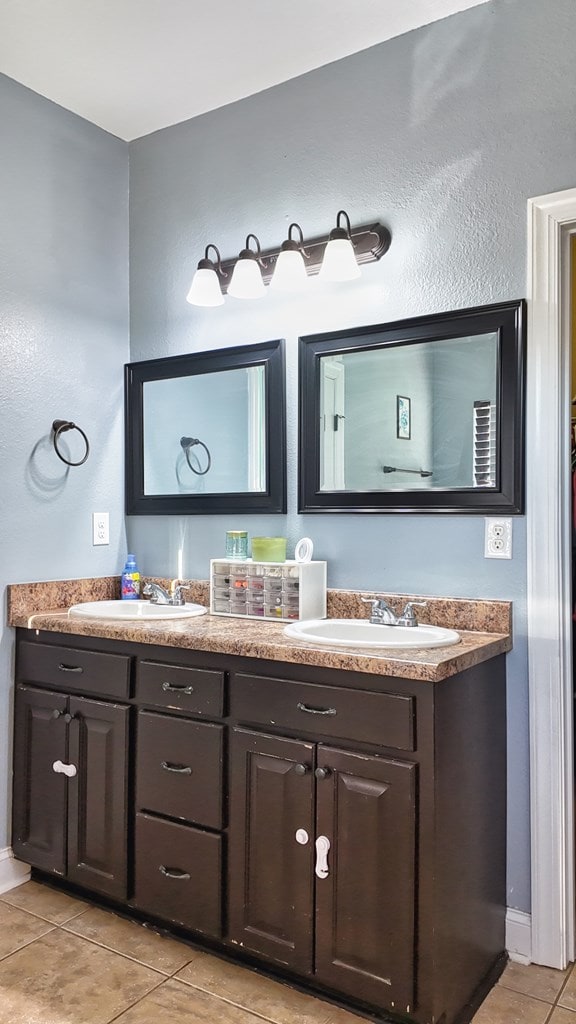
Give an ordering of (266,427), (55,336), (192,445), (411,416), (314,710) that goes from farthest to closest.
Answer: (192,445) → (55,336) → (266,427) → (411,416) → (314,710)

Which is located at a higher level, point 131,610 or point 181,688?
point 131,610

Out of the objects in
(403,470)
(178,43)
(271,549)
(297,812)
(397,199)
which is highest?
(178,43)

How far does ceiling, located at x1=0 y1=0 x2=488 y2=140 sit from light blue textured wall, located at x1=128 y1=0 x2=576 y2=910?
0.08 m

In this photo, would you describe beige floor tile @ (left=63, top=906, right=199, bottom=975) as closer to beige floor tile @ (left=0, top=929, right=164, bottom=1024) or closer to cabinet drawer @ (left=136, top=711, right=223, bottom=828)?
beige floor tile @ (left=0, top=929, right=164, bottom=1024)

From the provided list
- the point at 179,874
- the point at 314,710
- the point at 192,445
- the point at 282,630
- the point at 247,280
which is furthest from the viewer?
the point at 192,445

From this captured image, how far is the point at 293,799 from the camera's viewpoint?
1.83m

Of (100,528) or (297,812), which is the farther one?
(100,528)

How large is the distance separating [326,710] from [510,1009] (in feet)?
2.84

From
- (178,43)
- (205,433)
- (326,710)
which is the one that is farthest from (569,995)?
(178,43)

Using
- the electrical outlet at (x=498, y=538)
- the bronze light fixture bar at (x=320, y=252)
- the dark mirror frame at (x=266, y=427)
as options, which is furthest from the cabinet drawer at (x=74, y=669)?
the bronze light fixture bar at (x=320, y=252)

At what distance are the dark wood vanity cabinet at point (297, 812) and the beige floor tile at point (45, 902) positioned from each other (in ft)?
0.32

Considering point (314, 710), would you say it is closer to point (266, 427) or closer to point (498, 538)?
point (498, 538)

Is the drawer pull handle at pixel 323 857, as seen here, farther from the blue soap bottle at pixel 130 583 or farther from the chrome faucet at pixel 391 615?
the blue soap bottle at pixel 130 583

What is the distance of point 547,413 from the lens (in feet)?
6.59
